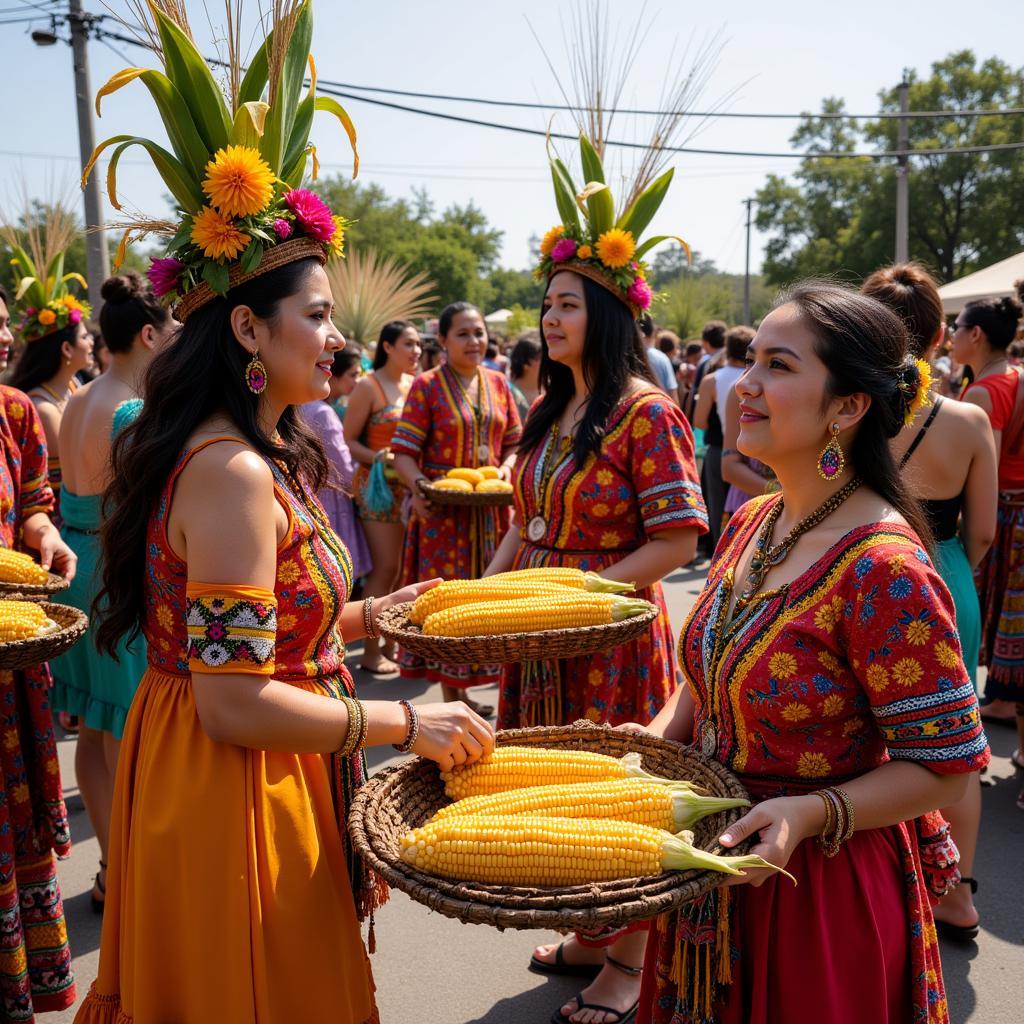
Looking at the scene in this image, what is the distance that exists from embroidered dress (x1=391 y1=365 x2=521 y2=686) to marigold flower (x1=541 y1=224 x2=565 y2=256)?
90.3 inches

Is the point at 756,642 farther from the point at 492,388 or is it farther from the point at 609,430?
the point at 492,388

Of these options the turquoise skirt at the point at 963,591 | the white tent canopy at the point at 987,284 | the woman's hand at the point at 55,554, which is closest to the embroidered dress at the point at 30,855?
the woman's hand at the point at 55,554

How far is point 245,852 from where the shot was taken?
1907 mm

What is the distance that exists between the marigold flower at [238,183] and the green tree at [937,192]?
35.9 meters

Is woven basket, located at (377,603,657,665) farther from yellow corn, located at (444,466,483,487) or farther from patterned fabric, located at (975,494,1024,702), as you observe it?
patterned fabric, located at (975,494,1024,702)

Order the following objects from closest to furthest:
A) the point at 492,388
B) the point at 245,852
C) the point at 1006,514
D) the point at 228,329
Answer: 1. the point at 245,852
2. the point at 228,329
3. the point at 1006,514
4. the point at 492,388

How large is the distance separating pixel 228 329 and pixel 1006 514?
15.1 feet

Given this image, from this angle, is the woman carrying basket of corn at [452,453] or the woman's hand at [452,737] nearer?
the woman's hand at [452,737]

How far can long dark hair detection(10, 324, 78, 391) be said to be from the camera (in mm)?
5293

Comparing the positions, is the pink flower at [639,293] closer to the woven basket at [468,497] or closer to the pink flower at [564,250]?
the pink flower at [564,250]

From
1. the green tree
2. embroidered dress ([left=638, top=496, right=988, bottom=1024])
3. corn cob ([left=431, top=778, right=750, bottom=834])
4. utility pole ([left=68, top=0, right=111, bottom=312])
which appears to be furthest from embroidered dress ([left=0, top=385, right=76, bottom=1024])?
the green tree

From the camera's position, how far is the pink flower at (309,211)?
2.12 metres

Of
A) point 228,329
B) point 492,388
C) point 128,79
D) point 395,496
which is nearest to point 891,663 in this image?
point 228,329

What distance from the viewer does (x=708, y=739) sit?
2.14m
